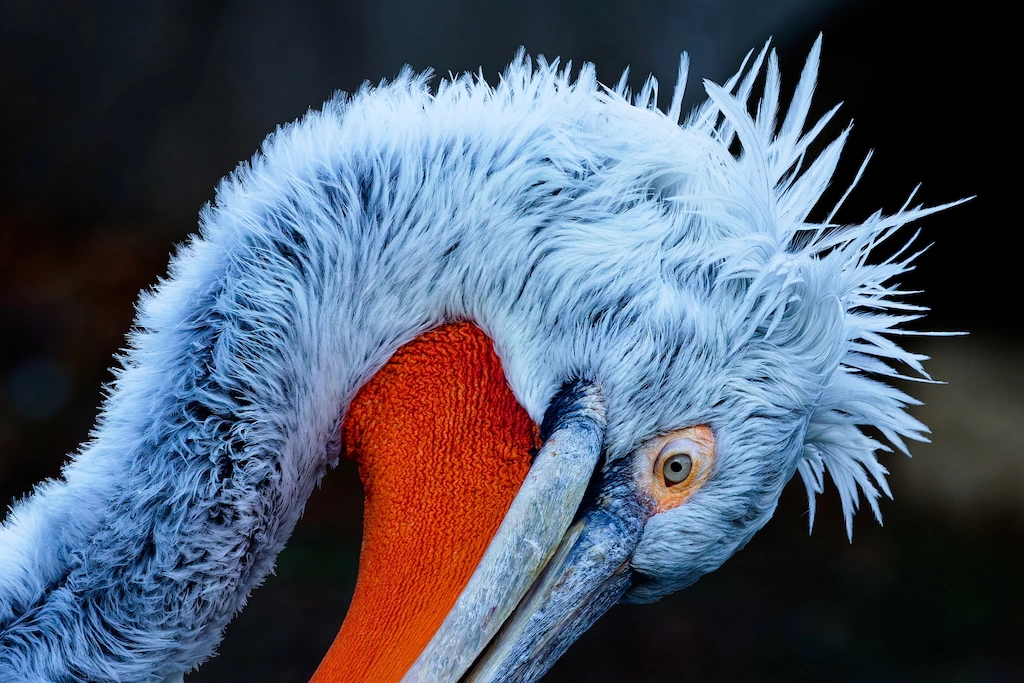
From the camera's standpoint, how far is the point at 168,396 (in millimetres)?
1531

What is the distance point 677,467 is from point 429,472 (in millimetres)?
431

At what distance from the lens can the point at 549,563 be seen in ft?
4.99

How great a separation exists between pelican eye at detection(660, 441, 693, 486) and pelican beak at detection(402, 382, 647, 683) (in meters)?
0.07

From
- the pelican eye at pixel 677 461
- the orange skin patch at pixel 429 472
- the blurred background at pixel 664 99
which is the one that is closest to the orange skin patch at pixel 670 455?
the pelican eye at pixel 677 461

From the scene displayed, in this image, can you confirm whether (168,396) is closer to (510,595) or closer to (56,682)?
(56,682)

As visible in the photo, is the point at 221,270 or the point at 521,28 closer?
the point at 221,270

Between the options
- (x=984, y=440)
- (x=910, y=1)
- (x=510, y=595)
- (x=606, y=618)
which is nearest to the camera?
(x=510, y=595)

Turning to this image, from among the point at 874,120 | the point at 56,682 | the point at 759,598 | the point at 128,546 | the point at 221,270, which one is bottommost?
the point at 56,682

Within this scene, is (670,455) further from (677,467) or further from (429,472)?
(429,472)

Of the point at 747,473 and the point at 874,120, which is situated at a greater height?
the point at 874,120

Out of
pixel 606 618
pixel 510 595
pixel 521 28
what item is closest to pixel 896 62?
pixel 521 28

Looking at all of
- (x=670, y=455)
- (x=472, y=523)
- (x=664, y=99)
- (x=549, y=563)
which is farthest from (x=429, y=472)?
(x=664, y=99)

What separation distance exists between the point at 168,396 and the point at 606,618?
162 inches

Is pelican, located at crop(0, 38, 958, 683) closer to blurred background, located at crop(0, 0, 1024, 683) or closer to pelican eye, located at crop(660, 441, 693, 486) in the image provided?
pelican eye, located at crop(660, 441, 693, 486)
